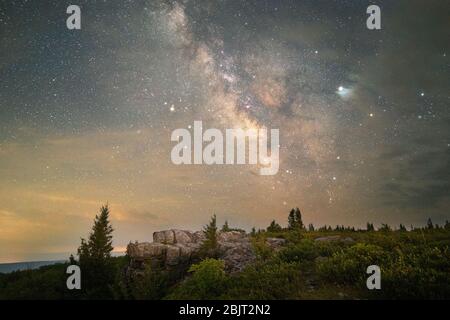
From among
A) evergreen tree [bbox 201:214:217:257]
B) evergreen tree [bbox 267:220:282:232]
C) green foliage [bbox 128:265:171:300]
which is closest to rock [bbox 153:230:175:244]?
evergreen tree [bbox 201:214:217:257]

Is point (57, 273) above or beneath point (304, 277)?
beneath

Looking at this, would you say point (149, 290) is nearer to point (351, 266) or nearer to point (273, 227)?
point (351, 266)

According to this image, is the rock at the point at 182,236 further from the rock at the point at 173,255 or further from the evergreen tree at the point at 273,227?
the evergreen tree at the point at 273,227

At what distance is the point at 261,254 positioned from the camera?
64.7 ft

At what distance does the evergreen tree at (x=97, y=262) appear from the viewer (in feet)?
66.6

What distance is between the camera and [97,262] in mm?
21500

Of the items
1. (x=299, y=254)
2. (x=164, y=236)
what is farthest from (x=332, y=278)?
(x=164, y=236)

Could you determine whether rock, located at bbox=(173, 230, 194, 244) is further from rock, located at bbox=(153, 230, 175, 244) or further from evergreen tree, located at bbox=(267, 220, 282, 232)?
evergreen tree, located at bbox=(267, 220, 282, 232)

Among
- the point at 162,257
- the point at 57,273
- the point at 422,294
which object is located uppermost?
the point at 422,294

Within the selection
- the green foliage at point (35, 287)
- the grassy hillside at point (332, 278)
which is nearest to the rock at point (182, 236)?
the green foliage at point (35, 287)
